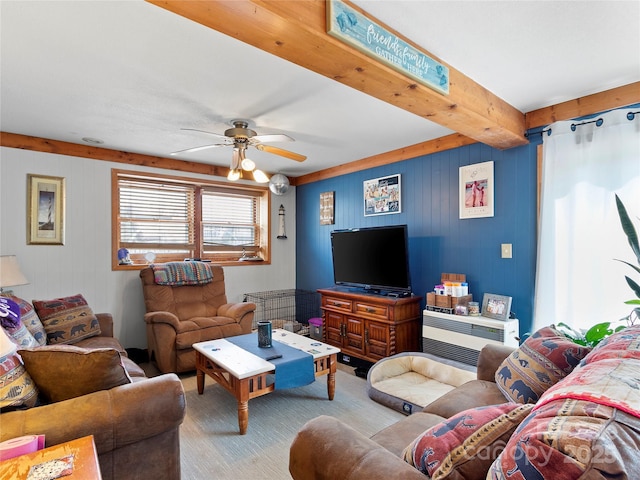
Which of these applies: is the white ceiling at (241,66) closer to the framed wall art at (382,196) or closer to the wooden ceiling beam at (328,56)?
the wooden ceiling beam at (328,56)

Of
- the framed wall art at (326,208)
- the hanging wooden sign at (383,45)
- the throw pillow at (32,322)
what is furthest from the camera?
the framed wall art at (326,208)

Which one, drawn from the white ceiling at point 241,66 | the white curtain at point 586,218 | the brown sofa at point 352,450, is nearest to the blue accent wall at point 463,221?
the white curtain at point 586,218

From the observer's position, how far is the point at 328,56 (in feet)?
5.12

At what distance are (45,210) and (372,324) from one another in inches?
147

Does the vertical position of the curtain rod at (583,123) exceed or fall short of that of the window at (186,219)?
it exceeds it

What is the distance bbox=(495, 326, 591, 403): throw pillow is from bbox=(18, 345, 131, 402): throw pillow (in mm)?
2021

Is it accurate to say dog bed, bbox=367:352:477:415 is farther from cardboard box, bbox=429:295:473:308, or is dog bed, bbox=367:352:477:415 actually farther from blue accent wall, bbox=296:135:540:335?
blue accent wall, bbox=296:135:540:335

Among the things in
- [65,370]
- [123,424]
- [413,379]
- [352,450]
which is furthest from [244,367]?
[413,379]

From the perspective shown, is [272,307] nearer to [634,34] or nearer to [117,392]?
[117,392]

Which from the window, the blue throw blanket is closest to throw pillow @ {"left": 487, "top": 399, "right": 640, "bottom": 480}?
the blue throw blanket

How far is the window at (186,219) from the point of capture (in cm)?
423

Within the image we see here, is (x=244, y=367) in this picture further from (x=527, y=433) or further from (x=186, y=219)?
(x=186, y=219)

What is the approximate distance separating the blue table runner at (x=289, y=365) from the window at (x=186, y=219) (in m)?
2.30

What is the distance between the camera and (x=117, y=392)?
1553 mm
